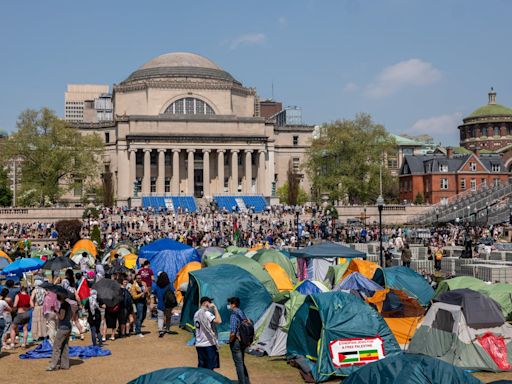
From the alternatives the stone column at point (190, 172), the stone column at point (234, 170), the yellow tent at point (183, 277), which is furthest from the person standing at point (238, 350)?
the stone column at point (234, 170)

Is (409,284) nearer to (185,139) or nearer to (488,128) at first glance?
(185,139)

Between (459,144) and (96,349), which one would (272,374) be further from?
(459,144)

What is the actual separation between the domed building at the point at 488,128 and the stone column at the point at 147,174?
187 feet

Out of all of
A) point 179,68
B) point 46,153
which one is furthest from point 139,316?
point 179,68

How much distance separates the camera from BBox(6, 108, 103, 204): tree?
8100 cm

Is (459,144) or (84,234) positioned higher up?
(459,144)

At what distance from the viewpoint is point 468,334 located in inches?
661

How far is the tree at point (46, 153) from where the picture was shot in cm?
8100

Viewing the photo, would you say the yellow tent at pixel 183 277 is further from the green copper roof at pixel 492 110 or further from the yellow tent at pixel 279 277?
the green copper roof at pixel 492 110

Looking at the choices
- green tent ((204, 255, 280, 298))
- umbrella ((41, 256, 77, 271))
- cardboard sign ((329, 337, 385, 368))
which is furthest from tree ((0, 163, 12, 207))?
cardboard sign ((329, 337, 385, 368))

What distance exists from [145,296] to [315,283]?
4.96 metres

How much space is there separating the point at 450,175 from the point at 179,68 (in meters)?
42.5

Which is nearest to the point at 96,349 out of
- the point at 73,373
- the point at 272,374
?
the point at 73,373

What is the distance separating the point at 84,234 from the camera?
58562 mm
